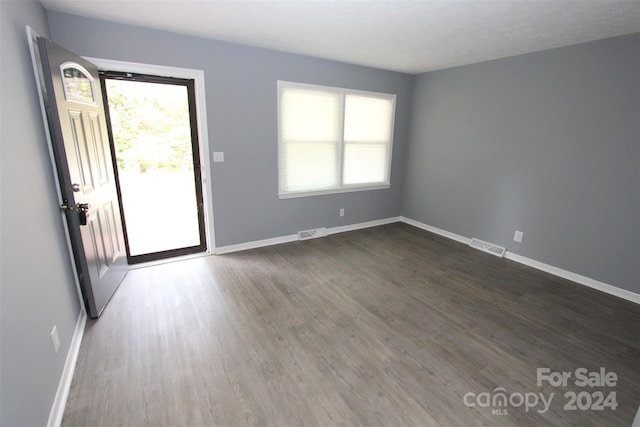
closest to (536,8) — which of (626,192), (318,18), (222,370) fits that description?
(318,18)

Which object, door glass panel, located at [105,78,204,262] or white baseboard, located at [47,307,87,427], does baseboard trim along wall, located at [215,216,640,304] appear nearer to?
door glass panel, located at [105,78,204,262]

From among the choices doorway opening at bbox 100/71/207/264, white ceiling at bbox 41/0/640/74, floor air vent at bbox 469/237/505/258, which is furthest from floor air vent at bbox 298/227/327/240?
white ceiling at bbox 41/0/640/74

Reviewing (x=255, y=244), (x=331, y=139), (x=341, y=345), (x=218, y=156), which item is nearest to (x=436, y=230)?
(x=331, y=139)

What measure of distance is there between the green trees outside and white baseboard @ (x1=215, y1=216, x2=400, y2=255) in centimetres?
115

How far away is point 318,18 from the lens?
243 centimetres

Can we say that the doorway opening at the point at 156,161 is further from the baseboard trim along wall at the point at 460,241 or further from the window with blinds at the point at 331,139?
the window with blinds at the point at 331,139

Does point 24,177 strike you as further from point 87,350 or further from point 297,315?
point 297,315

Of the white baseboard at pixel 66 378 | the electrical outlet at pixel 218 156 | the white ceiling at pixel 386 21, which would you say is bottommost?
the white baseboard at pixel 66 378

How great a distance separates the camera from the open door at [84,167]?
77.5 inches

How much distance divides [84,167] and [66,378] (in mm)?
1500

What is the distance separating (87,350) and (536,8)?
4.10m

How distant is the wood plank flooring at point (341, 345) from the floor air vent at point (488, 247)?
0.37 meters

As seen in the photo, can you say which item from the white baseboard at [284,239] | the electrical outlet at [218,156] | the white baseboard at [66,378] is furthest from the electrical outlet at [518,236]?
the white baseboard at [66,378]

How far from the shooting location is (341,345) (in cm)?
219
